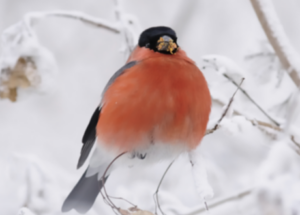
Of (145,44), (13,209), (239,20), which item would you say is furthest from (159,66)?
(239,20)

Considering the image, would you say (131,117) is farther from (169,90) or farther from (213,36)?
(213,36)

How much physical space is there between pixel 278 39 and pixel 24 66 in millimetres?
915

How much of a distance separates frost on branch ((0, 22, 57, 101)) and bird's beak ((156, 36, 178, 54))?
0.41 m

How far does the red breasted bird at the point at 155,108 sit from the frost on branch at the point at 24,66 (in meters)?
0.24

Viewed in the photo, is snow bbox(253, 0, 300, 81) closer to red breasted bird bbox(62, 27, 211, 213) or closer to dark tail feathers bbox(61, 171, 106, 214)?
red breasted bird bbox(62, 27, 211, 213)

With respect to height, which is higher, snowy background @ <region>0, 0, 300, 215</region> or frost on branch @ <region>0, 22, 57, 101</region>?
frost on branch @ <region>0, 22, 57, 101</region>

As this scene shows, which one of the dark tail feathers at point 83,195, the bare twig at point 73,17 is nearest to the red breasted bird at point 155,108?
the bare twig at point 73,17

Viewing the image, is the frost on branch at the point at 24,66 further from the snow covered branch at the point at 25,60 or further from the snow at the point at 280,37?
the snow at the point at 280,37

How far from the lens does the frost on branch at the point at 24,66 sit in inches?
55.6

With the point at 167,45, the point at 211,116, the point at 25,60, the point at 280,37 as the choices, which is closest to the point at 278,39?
the point at 280,37

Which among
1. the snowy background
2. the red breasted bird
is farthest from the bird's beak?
the snowy background

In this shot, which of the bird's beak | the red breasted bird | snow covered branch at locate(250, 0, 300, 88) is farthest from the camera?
the bird's beak

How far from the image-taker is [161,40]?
4.66 ft

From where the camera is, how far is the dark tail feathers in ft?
5.14
